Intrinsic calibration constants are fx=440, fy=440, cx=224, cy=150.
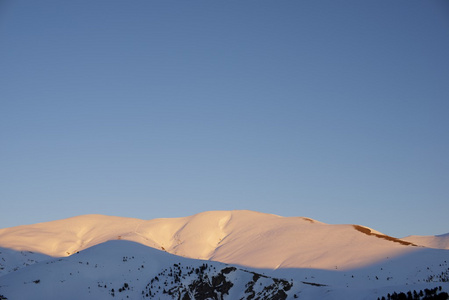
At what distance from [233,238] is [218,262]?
35733mm

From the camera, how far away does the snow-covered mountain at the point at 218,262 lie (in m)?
36.8

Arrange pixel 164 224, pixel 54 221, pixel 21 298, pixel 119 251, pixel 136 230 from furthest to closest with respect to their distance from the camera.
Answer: pixel 54 221 → pixel 164 224 → pixel 136 230 → pixel 119 251 → pixel 21 298

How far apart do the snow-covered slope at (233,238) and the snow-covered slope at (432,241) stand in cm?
4000

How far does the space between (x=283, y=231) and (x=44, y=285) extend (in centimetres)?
4355

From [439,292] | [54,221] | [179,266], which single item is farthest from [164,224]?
[439,292]

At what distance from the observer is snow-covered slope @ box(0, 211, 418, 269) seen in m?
56.5

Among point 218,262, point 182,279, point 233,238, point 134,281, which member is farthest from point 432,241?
point 134,281

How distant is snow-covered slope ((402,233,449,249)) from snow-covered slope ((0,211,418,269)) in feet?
131

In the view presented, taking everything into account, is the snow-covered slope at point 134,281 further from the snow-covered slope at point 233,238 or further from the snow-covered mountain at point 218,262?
the snow-covered slope at point 233,238

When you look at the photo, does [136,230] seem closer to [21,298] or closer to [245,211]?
[245,211]

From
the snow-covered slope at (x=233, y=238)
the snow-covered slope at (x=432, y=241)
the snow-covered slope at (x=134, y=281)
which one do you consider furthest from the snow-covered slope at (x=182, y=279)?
the snow-covered slope at (x=432, y=241)

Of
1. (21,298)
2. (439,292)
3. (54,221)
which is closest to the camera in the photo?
(439,292)

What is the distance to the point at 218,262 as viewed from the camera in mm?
42531

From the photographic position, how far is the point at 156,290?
1531 inches
